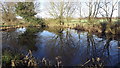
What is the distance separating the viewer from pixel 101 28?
14.9 m

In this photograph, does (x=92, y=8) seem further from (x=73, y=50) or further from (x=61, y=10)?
(x=73, y=50)

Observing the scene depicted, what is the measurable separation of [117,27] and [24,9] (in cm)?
1838

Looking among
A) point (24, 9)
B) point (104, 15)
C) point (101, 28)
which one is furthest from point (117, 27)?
point (24, 9)

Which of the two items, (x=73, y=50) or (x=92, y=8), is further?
(x=92, y=8)

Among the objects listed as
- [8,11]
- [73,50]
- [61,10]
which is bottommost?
[73,50]

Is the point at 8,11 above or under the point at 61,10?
above

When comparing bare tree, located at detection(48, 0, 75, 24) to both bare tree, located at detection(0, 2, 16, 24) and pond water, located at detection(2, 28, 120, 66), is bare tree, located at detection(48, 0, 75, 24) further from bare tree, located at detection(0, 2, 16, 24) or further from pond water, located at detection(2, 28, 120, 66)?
pond water, located at detection(2, 28, 120, 66)

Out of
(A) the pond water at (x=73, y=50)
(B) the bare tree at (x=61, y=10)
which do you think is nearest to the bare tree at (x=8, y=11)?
(B) the bare tree at (x=61, y=10)

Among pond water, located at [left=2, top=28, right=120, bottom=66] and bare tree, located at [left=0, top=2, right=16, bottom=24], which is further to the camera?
bare tree, located at [left=0, top=2, right=16, bottom=24]

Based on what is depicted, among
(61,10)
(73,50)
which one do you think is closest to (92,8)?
(61,10)

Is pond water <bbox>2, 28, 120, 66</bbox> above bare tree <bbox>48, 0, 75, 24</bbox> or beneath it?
beneath

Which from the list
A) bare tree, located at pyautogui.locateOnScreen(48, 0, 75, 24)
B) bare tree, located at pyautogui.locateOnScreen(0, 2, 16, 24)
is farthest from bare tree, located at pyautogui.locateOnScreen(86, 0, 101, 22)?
bare tree, located at pyautogui.locateOnScreen(0, 2, 16, 24)

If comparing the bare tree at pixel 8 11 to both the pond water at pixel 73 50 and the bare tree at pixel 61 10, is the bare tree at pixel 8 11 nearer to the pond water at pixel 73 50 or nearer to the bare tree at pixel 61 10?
the bare tree at pixel 61 10

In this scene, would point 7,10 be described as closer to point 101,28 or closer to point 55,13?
point 55,13
